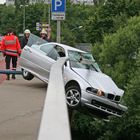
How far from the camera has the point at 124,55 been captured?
15.3 meters

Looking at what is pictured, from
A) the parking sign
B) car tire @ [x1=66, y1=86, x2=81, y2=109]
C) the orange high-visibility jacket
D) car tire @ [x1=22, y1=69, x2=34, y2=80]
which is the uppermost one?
the parking sign

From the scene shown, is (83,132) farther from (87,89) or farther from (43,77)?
(87,89)

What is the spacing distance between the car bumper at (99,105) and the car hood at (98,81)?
0.23 metres

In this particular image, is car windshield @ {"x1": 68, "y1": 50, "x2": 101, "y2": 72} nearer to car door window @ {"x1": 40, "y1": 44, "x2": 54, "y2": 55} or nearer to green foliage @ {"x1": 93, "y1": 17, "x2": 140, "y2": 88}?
car door window @ {"x1": 40, "y1": 44, "x2": 54, "y2": 55}

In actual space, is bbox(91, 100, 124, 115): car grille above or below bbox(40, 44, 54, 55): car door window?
below

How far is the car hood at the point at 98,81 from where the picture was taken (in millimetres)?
11023

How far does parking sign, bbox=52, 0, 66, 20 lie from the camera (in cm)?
1429

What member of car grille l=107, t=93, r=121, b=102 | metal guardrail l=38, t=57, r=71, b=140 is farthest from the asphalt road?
metal guardrail l=38, t=57, r=71, b=140

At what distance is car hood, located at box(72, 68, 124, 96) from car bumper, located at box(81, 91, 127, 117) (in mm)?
235

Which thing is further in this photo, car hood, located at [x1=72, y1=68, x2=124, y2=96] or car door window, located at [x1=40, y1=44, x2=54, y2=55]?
car door window, located at [x1=40, y1=44, x2=54, y2=55]

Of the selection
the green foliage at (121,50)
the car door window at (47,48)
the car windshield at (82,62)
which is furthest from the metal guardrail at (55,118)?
the green foliage at (121,50)

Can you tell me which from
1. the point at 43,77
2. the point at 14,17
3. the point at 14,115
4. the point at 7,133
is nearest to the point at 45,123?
the point at 7,133

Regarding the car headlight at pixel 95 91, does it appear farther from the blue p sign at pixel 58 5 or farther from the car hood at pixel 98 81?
the blue p sign at pixel 58 5

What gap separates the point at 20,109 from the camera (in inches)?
409
